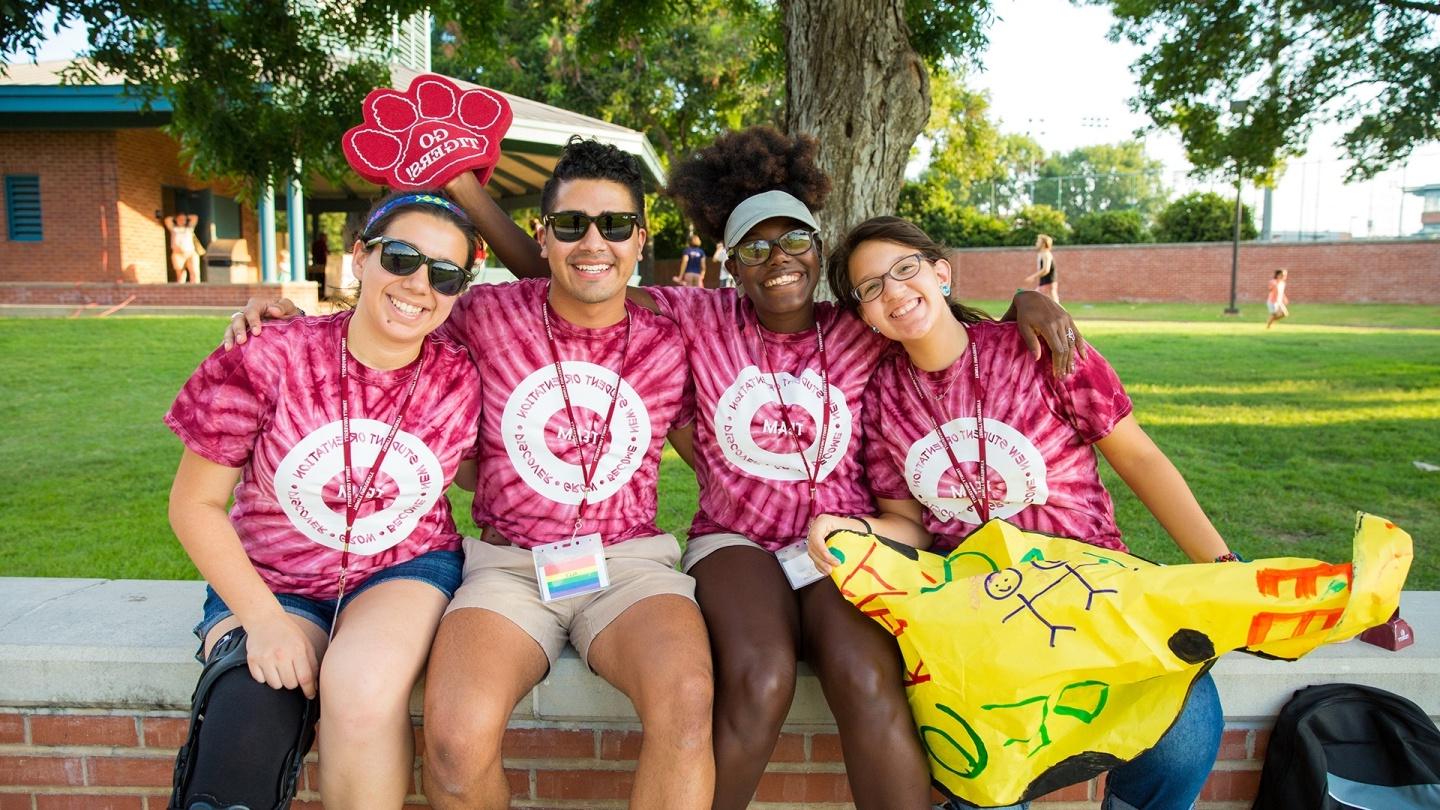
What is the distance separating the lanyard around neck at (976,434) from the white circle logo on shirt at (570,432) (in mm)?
839

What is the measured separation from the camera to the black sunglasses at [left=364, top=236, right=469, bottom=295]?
2635 millimetres

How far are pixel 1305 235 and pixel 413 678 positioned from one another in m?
40.0

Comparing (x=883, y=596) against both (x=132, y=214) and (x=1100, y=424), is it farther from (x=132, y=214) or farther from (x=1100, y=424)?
(x=132, y=214)

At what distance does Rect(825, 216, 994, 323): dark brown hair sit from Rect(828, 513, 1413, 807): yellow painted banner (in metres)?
0.87

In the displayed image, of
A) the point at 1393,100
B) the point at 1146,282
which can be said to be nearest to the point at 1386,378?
the point at 1393,100

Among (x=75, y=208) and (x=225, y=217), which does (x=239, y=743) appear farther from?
(x=225, y=217)

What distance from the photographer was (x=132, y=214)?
19.0 meters

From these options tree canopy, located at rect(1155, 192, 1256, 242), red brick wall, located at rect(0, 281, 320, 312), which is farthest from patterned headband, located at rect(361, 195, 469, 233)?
tree canopy, located at rect(1155, 192, 1256, 242)

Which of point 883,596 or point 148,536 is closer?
point 883,596

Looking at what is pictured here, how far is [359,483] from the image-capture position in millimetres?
2643

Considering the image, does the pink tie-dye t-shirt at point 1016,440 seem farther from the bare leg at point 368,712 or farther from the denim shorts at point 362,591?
the bare leg at point 368,712

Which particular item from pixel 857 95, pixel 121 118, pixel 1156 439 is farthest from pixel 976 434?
pixel 121 118

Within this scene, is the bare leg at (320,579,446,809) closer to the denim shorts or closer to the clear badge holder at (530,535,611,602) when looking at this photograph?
the denim shorts

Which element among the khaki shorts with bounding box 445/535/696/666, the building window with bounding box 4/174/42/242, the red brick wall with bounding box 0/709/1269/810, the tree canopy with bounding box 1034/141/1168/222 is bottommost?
A: the red brick wall with bounding box 0/709/1269/810
